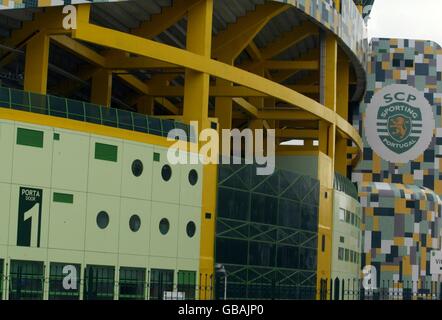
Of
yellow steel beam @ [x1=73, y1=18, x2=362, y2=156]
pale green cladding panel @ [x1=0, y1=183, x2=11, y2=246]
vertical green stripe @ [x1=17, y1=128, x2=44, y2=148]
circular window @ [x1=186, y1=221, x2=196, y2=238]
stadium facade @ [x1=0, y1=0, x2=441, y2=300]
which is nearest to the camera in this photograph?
pale green cladding panel @ [x1=0, y1=183, x2=11, y2=246]

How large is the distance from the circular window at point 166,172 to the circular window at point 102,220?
13.3ft

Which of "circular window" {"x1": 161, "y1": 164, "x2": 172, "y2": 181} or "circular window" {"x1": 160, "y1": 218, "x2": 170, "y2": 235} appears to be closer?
"circular window" {"x1": 160, "y1": 218, "x2": 170, "y2": 235}

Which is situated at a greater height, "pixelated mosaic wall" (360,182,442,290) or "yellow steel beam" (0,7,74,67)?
"yellow steel beam" (0,7,74,67)

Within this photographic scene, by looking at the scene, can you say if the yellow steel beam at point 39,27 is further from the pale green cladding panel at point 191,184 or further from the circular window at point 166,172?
the pale green cladding panel at point 191,184

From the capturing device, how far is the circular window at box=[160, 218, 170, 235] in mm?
54175

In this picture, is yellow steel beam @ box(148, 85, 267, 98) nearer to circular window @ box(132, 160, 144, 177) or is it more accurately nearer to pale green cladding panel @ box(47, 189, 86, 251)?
circular window @ box(132, 160, 144, 177)

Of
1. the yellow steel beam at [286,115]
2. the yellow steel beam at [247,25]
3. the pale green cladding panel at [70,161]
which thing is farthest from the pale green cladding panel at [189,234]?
the yellow steel beam at [286,115]

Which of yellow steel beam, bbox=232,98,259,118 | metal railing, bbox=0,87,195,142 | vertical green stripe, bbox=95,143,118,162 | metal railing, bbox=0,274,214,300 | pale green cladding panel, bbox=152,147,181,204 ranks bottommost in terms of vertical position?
metal railing, bbox=0,274,214,300

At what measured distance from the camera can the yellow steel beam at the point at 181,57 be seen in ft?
172

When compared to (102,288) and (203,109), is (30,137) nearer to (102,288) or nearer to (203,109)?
(102,288)

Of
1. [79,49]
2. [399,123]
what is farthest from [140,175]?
[399,123]

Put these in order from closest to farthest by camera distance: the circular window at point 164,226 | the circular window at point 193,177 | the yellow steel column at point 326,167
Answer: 1. the circular window at point 164,226
2. the circular window at point 193,177
3. the yellow steel column at point 326,167

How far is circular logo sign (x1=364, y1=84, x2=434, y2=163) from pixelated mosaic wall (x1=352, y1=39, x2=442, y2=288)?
0.42 metres

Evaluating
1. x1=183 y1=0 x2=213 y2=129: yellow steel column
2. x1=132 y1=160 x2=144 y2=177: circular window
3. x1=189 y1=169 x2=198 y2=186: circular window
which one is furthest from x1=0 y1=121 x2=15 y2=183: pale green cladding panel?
x1=183 y1=0 x2=213 y2=129: yellow steel column
